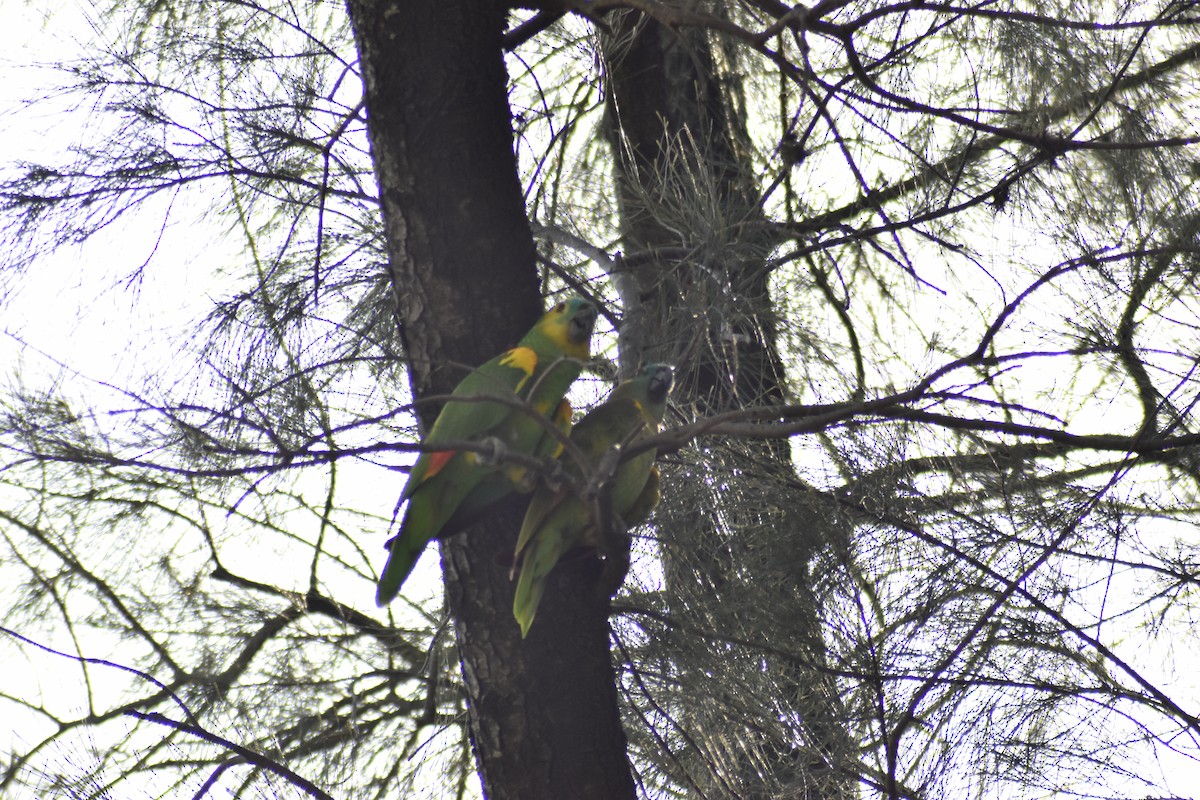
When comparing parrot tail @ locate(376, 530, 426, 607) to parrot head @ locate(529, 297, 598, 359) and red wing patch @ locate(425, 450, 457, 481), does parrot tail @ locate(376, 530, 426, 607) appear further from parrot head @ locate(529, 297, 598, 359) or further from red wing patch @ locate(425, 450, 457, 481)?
parrot head @ locate(529, 297, 598, 359)

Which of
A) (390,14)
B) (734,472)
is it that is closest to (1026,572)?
(734,472)

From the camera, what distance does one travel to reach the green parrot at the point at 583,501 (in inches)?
77.1

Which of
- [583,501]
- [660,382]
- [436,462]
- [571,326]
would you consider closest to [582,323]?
[571,326]

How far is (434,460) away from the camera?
1982 millimetres

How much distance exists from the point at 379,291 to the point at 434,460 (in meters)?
0.81

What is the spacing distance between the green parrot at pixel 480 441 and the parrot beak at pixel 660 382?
0.51 ft

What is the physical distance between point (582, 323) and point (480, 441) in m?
0.51

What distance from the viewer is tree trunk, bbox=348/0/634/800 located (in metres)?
1.98

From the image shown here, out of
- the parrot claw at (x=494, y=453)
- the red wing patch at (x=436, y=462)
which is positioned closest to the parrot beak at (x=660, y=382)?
the red wing patch at (x=436, y=462)

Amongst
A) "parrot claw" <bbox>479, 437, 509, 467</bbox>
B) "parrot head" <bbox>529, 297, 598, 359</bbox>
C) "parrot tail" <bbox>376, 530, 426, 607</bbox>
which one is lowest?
"parrot claw" <bbox>479, 437, 509, 467</bbox>

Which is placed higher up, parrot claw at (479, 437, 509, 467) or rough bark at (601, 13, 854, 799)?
rough bark at (601, 13, 854, 799)

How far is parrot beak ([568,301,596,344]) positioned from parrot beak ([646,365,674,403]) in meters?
0.18

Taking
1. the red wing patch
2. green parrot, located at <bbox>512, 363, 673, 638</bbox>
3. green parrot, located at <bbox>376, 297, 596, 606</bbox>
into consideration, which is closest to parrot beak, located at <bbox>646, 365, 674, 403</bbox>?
green parrot, located at <bbox>512, 363, 673, 638</bbox>

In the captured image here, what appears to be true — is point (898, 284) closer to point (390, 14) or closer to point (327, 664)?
point (390, 14)
